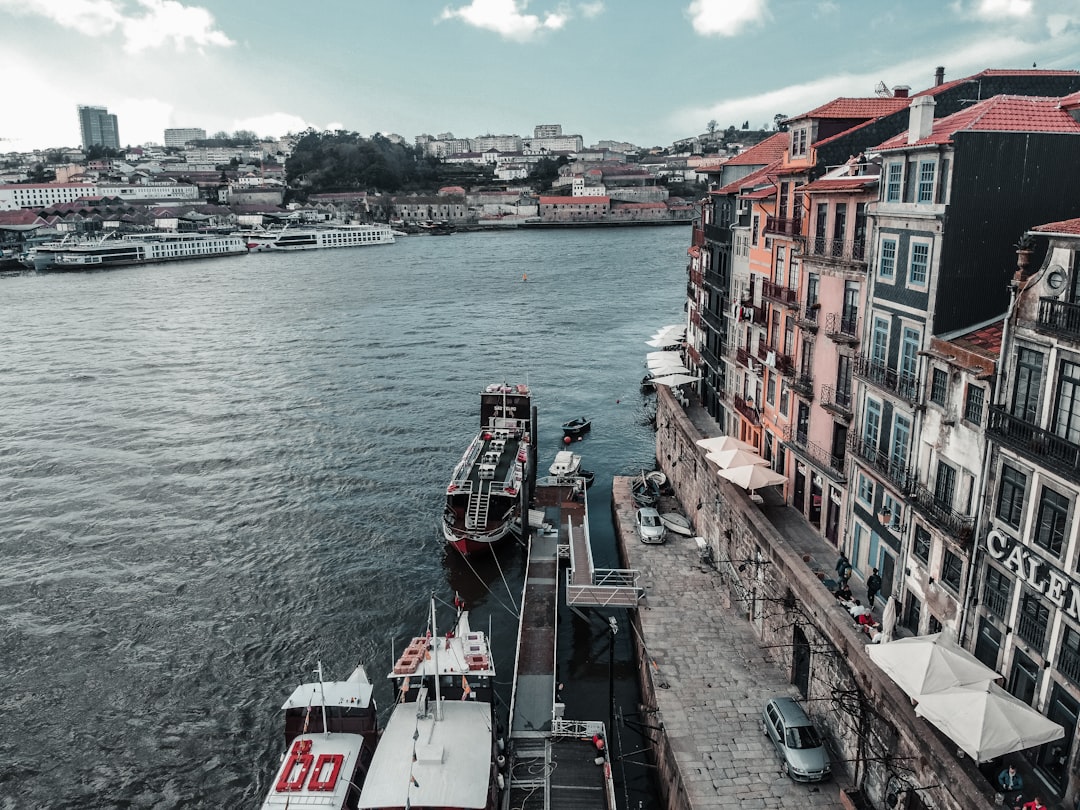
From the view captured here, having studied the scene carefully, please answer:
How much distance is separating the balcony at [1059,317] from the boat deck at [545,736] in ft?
54.1

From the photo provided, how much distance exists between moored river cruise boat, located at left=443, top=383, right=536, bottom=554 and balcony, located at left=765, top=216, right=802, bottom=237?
1770 cm

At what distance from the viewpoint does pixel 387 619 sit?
3759cm

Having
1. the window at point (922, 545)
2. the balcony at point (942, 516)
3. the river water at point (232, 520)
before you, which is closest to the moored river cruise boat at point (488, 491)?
the river water at point (232, 520)

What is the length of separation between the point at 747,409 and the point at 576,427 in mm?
24158

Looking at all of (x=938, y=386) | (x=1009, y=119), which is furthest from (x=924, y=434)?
(x=1009, y=119)

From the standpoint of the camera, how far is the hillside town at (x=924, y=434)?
716 inches

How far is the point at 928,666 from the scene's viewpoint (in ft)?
61.5

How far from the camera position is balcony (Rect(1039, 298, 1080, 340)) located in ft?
56.9

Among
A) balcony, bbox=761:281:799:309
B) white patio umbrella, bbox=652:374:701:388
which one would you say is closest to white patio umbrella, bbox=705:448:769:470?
balcony, bbox=761:281:799:309

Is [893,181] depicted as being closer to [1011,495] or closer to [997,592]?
[1011,495]

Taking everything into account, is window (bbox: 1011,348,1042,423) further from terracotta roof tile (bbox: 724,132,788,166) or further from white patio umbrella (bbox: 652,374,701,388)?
white patio umbrella (bbox: 652,374,701,388)

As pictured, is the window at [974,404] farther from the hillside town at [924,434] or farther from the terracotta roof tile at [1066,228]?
the terracotta roof tile at [1066,228]

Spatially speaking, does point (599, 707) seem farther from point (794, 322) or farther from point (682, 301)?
point (682, 301)

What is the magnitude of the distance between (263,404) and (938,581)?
5978 centimetres
